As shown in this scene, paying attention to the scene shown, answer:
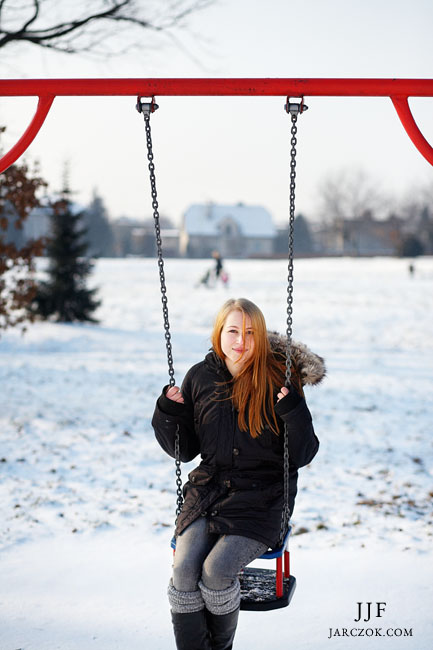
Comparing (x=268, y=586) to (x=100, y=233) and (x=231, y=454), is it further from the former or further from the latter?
(x=100, y=233)

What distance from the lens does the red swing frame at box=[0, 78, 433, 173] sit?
109 inches

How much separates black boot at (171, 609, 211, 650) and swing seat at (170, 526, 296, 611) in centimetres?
20

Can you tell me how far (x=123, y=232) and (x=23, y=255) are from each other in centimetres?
6747

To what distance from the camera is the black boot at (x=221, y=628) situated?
2264mm

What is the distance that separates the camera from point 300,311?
15734 millimetres

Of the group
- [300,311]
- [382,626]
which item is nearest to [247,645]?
[382,626]

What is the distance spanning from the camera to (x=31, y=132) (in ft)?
9.76

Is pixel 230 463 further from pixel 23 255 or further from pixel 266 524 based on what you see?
pixel 23 255

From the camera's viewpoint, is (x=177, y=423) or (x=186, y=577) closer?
(x=186, y=577)

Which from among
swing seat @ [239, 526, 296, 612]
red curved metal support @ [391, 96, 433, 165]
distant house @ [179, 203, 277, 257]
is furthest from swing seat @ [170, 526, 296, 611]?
distant house @ [179, 203, 277, 257]

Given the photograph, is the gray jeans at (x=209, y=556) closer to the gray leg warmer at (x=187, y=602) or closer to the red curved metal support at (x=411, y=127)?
the gray leg warmer at (x=187, y=602)

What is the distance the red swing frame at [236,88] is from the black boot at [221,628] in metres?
2.19

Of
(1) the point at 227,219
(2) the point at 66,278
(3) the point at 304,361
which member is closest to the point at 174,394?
(3) the point at 304,361

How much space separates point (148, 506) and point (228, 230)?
62.2 metres
